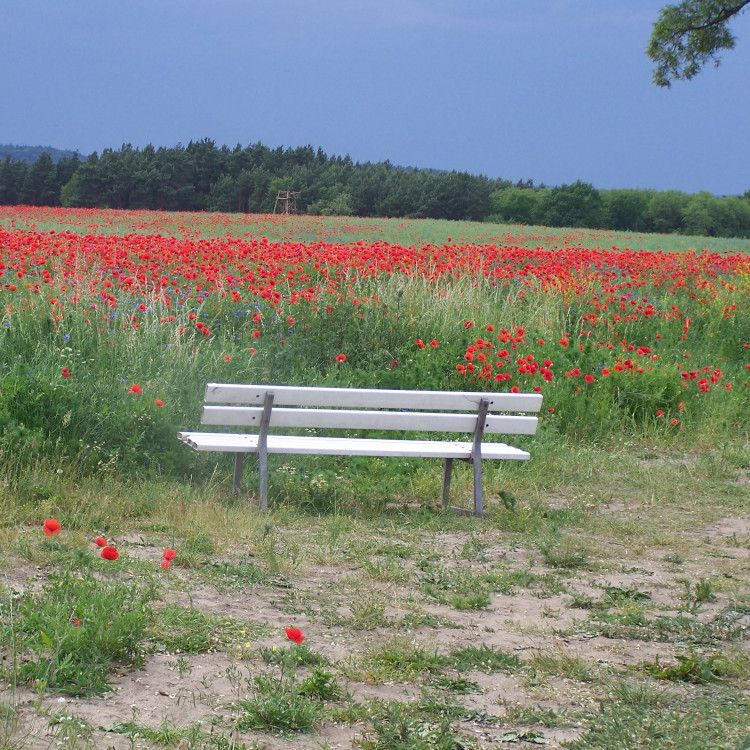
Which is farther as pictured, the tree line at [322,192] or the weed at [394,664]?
the tree line at [322,192]

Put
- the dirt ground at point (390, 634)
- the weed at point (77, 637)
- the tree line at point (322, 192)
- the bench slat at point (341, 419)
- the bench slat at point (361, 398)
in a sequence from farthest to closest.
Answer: the tree line at point (322, 192) < the bench slat at point (341, 419) < the bench slat at point (361, 398) < the weed at point (77, 637) < the dirt ground at point (390, 634)

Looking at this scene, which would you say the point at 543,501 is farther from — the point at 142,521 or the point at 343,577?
the point at 142,521

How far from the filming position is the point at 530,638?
3652mm

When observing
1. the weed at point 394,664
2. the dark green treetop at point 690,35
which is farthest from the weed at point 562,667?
the dark green treetop at point 690,35

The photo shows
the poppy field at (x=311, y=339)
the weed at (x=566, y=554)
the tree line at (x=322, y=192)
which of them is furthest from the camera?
the tree line at (x=322, y=192)

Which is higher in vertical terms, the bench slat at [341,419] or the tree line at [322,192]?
the tree line at [322,192]

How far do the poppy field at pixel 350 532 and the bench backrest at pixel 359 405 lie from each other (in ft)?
1.69

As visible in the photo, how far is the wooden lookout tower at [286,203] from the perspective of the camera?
49312mm

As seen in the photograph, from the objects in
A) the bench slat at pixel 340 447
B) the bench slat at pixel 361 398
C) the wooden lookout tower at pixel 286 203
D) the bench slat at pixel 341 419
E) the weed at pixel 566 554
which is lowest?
the weed at pixel 566 554

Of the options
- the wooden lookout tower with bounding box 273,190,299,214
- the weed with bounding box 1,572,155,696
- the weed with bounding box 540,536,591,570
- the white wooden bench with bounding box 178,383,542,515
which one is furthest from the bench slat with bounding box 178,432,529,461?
the wooden lookout tower with bounding box 273,190,299,214

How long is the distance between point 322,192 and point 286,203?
7781mm

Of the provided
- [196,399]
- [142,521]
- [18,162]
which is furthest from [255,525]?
[18,162]

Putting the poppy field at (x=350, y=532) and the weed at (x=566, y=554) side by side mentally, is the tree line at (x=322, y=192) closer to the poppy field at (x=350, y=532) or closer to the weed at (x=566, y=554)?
the poppy field at (x=350, y=532)

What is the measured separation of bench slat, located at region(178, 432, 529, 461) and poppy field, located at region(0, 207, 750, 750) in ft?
1.01
